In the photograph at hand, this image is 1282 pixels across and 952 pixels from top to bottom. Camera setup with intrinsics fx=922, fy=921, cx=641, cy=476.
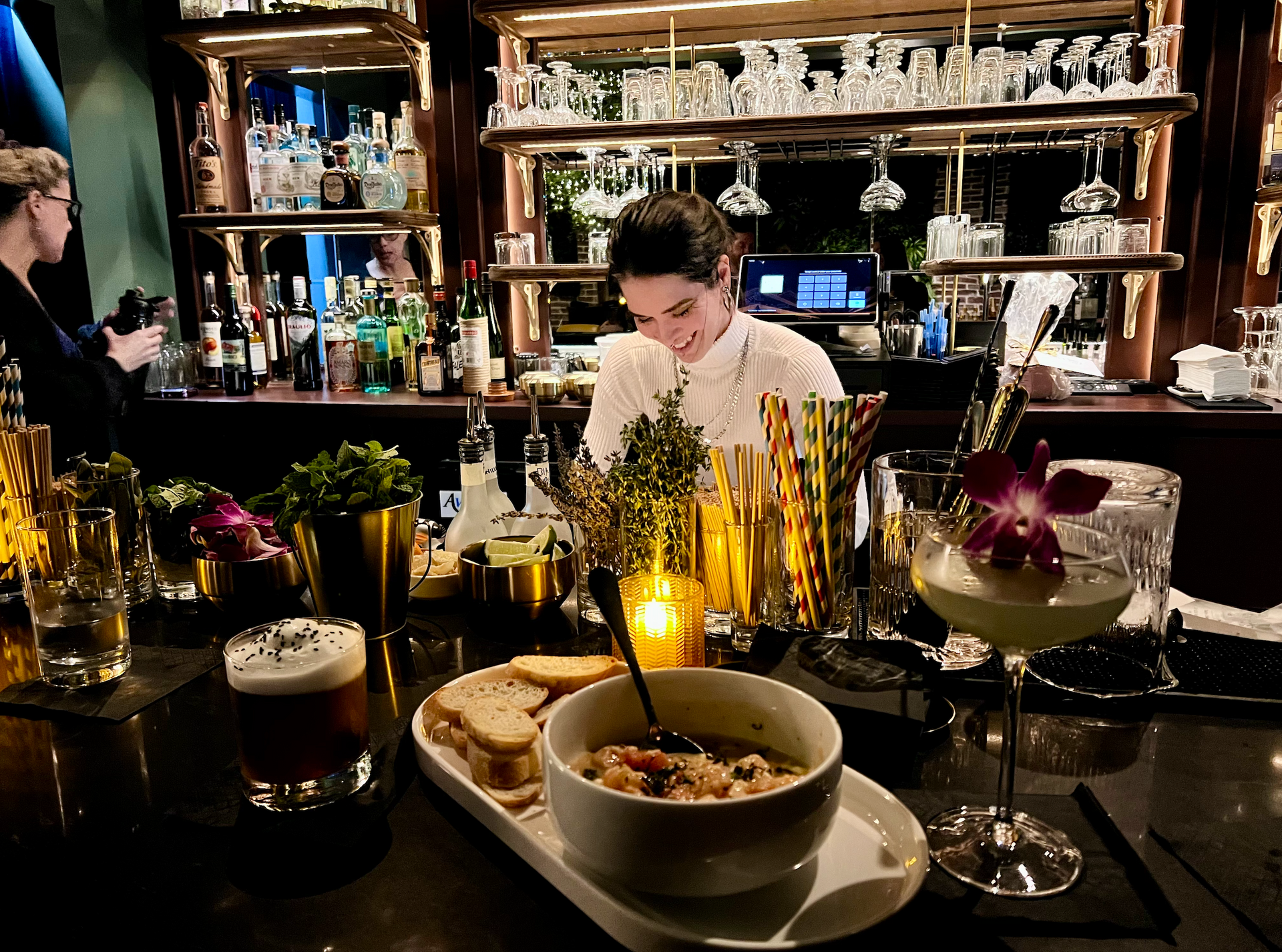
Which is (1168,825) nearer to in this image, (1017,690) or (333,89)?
(1017,690)

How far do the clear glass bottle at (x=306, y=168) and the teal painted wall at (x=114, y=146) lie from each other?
2.07 feet

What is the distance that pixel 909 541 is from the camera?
1.13 meters

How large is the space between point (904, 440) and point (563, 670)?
231cm

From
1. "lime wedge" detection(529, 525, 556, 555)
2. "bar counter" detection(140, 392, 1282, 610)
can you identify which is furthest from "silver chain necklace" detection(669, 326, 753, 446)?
"lime wedge" detection(529, 525, 556, 555)

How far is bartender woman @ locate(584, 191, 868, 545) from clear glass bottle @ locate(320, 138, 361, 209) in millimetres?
1563

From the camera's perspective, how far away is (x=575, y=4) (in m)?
3.19

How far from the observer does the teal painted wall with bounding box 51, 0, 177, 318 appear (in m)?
3.38

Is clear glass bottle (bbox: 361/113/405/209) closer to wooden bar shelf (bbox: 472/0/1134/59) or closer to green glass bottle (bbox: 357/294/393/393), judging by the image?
green glass bottle (bbox: 357/294/393/393)

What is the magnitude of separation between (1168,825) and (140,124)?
13.7 ft

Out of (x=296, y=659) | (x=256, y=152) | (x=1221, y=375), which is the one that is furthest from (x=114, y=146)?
(x=1221, y=375)

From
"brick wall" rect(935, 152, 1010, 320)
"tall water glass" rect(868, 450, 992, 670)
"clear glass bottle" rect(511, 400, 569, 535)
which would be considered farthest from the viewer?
"brick wall" rect(935, 152, 1010, 320)

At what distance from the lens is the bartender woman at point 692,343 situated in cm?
227

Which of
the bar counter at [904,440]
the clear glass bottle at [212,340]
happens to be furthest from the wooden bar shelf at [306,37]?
the bar counter at [904,440]

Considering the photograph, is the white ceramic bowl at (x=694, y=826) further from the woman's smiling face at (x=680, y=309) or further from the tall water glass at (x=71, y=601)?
the woman's smiling face at (x=680, y=309)
